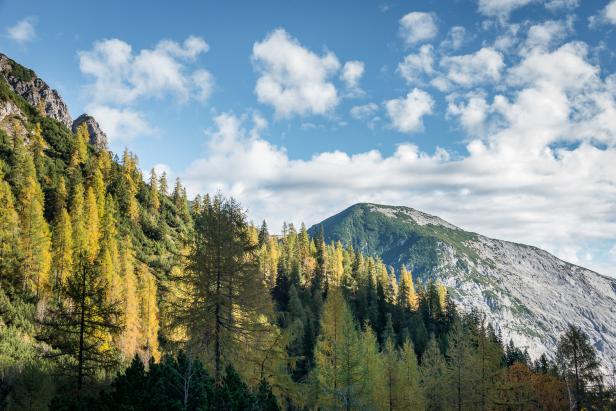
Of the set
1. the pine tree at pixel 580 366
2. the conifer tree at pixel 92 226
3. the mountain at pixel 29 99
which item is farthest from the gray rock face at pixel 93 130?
the pine tree at pixel 580 366

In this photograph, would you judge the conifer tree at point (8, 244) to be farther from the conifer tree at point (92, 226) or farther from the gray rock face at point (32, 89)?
the gray rock face at point (32, 89)

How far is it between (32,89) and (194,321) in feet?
426

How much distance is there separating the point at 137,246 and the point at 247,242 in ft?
209

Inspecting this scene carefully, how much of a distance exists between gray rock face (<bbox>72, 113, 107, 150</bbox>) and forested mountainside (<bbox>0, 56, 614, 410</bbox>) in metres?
31.7

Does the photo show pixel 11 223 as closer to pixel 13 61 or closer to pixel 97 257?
pixel 97 257

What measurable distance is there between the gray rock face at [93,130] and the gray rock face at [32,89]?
25.1ft

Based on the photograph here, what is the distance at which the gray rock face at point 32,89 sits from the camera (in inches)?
4513

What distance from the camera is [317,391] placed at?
3147cm

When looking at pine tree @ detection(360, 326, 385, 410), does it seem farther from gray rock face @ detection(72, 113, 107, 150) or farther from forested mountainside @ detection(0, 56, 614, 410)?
gray rock face @ detection(72, 113, 107, 150)

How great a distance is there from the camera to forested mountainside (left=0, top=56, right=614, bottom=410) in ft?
65.3

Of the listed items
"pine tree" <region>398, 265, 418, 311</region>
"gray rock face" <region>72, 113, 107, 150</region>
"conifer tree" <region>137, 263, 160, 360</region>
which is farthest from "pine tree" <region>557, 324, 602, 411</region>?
"gray rock face" <region>72, 113, 107, 150</region>

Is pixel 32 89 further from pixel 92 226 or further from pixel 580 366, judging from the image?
pixel 580 366

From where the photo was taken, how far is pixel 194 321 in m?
19.6

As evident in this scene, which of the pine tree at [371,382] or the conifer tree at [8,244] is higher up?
the conifer tree at [8,244]
